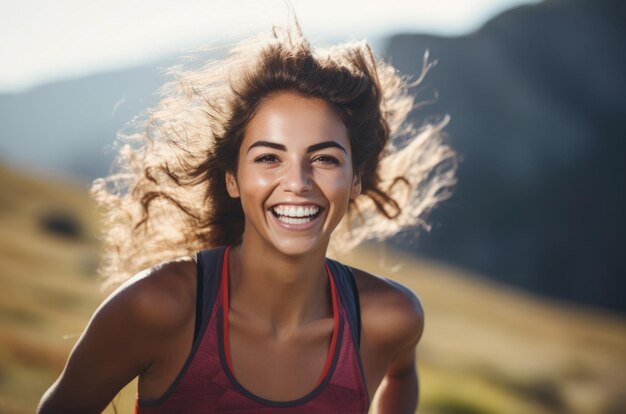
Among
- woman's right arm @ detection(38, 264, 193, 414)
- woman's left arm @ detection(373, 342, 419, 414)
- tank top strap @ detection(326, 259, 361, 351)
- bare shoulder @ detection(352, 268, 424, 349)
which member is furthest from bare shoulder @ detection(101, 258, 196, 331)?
woman's left arm @ detection(373, 342, 419, 414)

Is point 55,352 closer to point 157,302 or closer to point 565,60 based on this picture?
point 157,302

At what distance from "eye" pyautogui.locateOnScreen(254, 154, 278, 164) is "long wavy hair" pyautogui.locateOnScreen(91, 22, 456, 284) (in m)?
0.22

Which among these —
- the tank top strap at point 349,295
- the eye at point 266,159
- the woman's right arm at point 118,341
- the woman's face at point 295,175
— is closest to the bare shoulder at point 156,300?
the woman's right arm at point 118,341

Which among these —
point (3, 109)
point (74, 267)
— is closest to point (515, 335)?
point (74, 267)

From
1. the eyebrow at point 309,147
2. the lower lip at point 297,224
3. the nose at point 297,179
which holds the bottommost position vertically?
the lower lip at point 297,224

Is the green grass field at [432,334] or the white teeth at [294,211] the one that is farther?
the green grass field at [432,334]

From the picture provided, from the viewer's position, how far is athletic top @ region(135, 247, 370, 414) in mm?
2551

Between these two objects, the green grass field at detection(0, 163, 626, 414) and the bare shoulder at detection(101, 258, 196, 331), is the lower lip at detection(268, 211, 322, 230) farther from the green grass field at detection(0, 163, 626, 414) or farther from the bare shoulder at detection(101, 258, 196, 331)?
the green grass field at detection(0, 163, 626, 414)

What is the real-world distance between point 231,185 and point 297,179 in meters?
0.50

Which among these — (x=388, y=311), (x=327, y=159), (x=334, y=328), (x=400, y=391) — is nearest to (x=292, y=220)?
(x=327, y=159)

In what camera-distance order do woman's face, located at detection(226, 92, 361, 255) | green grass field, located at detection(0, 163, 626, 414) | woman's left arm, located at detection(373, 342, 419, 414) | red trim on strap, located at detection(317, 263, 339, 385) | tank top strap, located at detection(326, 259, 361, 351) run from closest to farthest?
woman's face, located at detection(226, 92, 361, 255), red trim on strap, located at detection(317, 263, 339, 385), tank top strap, located at detection(326, 259, 361, 351), woman's left arm, located at detection(373, 342, 419, 414), green grass field, located at detection(0, 163, 626, 414)

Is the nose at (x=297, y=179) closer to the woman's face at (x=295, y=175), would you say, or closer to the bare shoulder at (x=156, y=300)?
the woman's face at (x=295, y=175)

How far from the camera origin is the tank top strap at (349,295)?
9.37 feet

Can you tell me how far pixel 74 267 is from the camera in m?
7.13
